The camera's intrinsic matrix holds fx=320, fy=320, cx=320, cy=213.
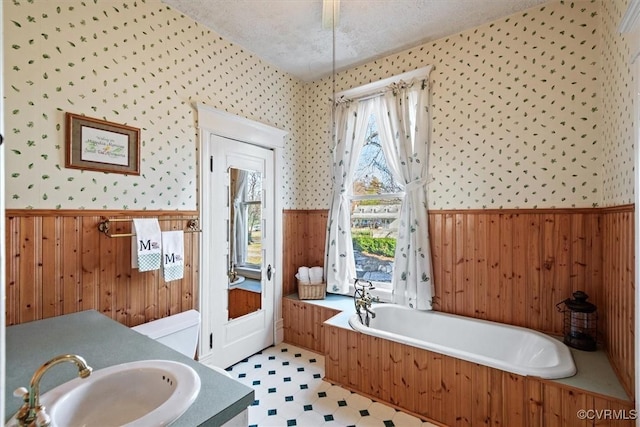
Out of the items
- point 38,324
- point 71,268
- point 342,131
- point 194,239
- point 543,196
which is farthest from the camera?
point 342,131

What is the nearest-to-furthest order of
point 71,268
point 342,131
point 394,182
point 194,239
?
point 71,268
point 194,239
point 394,182
point 342,131

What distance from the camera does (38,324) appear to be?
167 centimetres

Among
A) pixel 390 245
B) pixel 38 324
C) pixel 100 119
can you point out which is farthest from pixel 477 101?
pixel 38 324

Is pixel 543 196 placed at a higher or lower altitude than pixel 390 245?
higher

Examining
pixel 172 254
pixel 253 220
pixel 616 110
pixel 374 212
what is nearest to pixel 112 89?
pixel 172 254

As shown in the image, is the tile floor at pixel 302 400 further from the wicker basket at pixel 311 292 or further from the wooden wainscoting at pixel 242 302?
the wicker basket at pixel 311 292

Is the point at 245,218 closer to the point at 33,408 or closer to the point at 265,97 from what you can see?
the point at 265,97

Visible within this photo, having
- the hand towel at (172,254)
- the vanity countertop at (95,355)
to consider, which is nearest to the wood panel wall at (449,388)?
the hand towel at (172,254)

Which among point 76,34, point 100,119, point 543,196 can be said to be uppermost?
point 76,34

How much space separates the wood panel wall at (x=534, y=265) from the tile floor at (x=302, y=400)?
1.07 metres

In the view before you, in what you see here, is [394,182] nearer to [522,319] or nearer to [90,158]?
[522,319]

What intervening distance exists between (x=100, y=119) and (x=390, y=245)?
8.35 ft

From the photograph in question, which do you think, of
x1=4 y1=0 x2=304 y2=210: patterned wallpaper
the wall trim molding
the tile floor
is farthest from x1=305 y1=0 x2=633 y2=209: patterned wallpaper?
the wall trim molding

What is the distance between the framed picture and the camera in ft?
6.21
